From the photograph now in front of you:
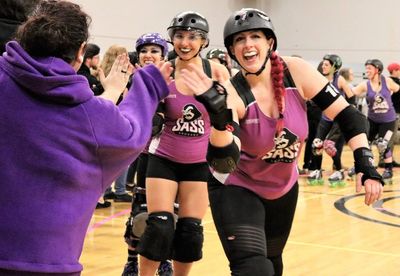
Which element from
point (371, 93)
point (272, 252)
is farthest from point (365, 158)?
point (371, 93)

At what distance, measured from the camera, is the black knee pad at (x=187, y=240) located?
3.98 m

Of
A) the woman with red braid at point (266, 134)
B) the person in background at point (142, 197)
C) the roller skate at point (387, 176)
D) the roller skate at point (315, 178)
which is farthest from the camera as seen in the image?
the roller skate at point (387, 176)

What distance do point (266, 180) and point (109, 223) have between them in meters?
3.76

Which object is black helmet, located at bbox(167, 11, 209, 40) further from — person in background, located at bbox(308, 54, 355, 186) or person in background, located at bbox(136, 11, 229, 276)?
person in background, located at bbox(308, 54, 355, 186)

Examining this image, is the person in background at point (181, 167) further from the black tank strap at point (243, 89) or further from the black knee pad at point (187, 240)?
the black tank strap at point (243, 89)

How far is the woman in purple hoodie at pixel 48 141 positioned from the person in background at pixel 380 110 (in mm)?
8389

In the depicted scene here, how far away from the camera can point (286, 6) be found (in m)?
19.0

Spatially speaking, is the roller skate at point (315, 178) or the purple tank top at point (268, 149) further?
the roller skate at point (315, 178)

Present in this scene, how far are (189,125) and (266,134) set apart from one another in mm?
1157

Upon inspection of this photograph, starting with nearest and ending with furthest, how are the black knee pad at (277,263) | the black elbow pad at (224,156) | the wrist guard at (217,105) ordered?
1. the wrist guard at (217,105)
2. the black elbow pad at (224,156)
3. the black knee pad at (277,263)

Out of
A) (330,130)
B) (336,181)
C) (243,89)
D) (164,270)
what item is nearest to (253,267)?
(243,89)

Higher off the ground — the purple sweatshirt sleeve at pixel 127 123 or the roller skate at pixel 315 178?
the purple sweatshirt sleeve at pixel 127 123

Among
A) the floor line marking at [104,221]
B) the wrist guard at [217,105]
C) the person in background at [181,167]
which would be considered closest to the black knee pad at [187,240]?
the person in background at [181,167]

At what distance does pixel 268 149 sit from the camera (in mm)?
3096
